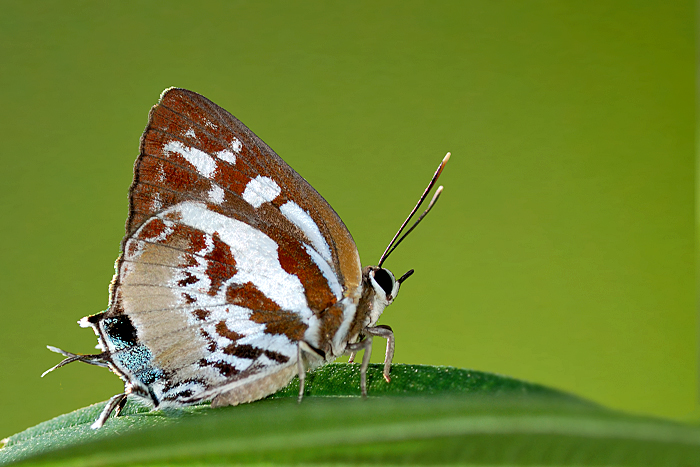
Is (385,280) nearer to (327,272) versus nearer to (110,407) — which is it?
(327,272)

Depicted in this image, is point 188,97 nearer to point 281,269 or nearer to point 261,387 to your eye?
point 281,269

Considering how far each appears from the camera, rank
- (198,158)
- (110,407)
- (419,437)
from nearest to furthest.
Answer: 1. (419,437)
2. (110,407)
3. (198,158)

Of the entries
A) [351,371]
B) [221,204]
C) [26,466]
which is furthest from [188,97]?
[26,466]

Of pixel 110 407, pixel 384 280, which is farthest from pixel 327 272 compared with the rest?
pixel 110 407

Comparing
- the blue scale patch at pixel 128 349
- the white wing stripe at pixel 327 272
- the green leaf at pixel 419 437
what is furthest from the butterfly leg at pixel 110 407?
the green leaf at pixel 419 437

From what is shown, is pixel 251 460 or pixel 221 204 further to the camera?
pixel 221 204

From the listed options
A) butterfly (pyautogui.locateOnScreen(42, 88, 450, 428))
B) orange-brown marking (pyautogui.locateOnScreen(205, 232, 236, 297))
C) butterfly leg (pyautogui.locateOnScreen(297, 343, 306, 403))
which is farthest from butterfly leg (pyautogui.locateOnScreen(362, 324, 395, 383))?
orange-brown marking (pyautogui.locateOnScreen(205, 232, 236, 297))

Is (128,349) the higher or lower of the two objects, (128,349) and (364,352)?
the higher
